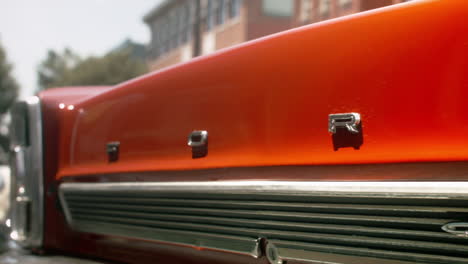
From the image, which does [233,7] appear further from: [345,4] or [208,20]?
[345,4]

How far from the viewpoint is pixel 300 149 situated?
1.81m

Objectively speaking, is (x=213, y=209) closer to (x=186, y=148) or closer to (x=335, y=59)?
(x=186, y=148)

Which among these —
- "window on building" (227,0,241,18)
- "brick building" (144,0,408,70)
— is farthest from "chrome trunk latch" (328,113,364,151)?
"window on building" (227,0,241,18)

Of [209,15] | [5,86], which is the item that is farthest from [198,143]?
[5,86]

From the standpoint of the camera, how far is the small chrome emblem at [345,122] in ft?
5.33

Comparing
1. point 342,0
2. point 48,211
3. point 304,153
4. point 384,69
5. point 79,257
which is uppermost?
point 342,0

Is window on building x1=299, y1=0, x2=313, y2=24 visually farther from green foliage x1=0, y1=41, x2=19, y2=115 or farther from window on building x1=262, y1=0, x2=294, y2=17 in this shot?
green foliage x1=0, y1=41, x2=19, y2=115

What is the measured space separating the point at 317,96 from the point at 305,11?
3.15ft

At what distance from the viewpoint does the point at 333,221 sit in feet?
5.67

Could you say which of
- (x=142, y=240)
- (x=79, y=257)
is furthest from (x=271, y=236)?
(x=79, y=257)

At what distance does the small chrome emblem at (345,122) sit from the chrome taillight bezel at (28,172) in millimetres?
1907

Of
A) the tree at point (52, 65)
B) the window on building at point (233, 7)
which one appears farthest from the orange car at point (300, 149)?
the tree at point (52, 65)

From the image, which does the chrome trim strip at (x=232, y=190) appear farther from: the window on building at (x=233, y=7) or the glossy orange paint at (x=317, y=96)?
the window on building at (x=233, y=7)

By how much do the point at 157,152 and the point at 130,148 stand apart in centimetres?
20
